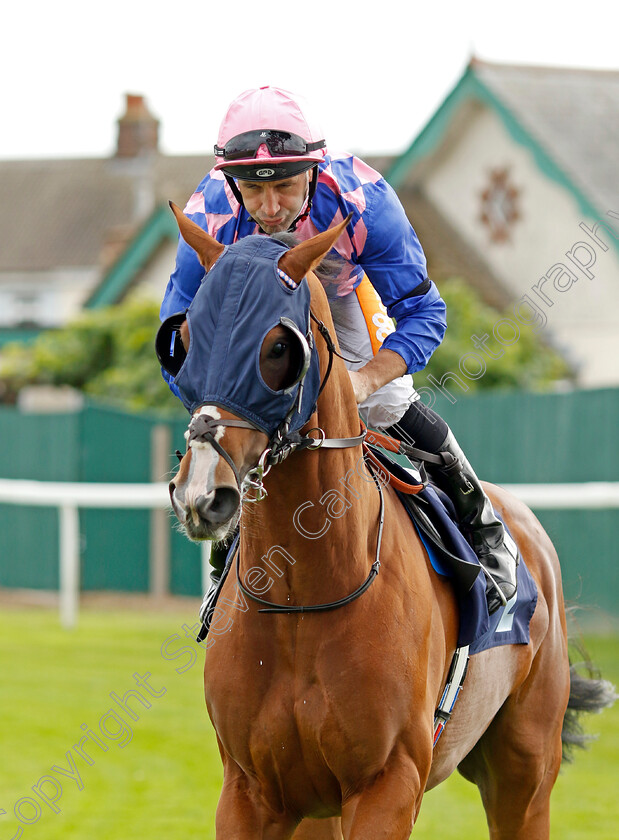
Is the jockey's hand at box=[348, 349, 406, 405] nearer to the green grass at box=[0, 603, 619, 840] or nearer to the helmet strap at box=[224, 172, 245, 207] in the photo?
the helmet strap at box=[224, 172, 245, 207]

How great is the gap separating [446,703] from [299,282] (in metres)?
1.32

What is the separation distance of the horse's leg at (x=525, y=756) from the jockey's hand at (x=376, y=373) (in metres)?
1.46

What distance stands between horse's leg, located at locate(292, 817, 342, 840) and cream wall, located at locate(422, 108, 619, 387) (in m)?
12.2

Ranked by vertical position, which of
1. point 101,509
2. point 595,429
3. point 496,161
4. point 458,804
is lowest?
point 458,804

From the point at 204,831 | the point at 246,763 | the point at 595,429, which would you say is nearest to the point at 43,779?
the point at 204,831

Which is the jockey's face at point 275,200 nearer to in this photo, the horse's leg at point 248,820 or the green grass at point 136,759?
the horse's leg at point 248,820

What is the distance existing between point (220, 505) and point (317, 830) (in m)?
1.44

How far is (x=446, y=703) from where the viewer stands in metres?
3.21

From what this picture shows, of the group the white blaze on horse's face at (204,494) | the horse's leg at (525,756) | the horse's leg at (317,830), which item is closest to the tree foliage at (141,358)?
the horse's leg at (525,756)

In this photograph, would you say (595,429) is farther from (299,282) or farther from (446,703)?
(299,282)

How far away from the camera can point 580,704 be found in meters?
4.48

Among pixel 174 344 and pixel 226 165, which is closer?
pixel 174 344

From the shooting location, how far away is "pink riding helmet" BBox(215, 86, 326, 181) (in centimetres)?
289

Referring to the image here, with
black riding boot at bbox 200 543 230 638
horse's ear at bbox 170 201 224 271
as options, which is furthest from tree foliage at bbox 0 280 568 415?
horse's ear at bbox 170 201 224 271
